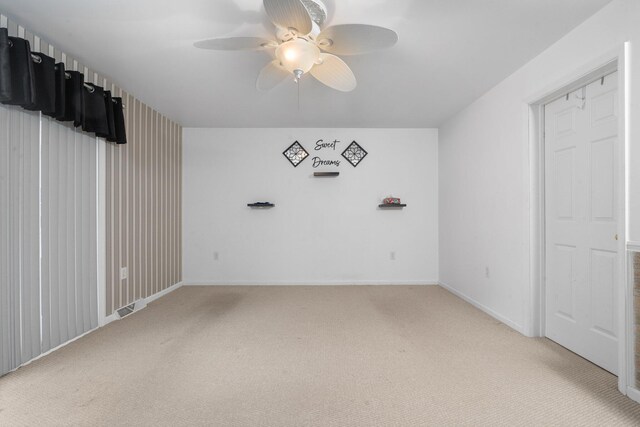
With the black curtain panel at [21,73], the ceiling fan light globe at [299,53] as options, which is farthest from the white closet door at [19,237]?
the ceiling fan light globe at [299,53]

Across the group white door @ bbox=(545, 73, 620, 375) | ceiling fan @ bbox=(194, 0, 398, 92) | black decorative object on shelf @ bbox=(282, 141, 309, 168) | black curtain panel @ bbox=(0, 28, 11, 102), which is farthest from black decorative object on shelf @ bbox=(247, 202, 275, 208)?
white door @ bbox=(545, 73, 620, 375)

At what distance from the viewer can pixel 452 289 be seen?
4074 mm

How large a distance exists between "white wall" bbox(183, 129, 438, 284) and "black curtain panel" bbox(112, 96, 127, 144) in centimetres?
163

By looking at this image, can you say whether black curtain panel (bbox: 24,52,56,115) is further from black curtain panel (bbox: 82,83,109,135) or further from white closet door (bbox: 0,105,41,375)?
black curtain panel (bbox: 82,83,109,135)

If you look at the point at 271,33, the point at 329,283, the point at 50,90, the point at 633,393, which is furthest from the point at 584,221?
the point at 50,90

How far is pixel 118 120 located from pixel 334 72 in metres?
2.25

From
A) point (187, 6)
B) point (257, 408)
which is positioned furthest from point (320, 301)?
point (187, 6)

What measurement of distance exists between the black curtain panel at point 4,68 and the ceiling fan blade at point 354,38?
1.95 m

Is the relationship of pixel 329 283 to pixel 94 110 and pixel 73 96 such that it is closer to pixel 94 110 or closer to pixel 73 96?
pixel 94 110

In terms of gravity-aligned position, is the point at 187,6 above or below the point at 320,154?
above

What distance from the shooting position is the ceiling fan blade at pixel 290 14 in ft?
4.56

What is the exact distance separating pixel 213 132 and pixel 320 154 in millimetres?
1694

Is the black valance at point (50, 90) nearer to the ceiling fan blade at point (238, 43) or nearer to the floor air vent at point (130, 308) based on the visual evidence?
the ceiling fan blade at point (238, 43)

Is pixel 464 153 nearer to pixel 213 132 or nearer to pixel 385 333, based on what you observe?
pixel 385 333
